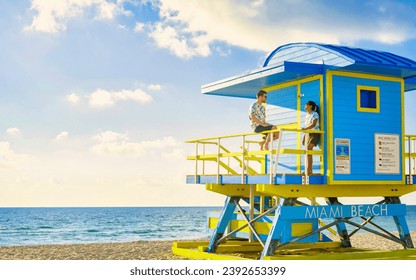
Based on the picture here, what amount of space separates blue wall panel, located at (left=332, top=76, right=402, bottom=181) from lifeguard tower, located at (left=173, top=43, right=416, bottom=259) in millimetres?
22

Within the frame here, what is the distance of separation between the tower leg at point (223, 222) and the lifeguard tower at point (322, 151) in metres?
0.02

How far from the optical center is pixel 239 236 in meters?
19.2

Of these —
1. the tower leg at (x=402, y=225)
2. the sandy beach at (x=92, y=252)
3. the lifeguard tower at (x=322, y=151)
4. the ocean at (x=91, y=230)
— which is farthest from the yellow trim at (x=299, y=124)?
the ocean at (x=91, y=230)

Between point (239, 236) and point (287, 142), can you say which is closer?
point (287, 142)

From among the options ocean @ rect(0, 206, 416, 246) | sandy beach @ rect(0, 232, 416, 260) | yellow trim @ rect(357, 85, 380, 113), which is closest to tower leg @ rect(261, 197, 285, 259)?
yellow trim @ rect(357, 85, 380, 113)

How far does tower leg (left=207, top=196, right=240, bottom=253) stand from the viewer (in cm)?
1819

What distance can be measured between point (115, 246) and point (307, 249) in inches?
257

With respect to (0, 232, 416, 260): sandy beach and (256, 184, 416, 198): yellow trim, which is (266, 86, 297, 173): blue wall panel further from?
(0, 232, 416, 260): sandy beach

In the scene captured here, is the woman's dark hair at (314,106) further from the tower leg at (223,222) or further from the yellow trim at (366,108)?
the tower leg at (223,222)

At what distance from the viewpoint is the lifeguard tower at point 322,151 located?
1606 cm

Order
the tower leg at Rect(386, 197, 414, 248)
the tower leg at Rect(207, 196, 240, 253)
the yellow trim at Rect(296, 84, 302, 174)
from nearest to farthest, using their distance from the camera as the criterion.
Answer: the yellow trim at Rect(296, 84, 302, 174) < the tower leg at Rect(386, 197, 414, 248) < the tower leg at Rect(207, 196, 240, 253)


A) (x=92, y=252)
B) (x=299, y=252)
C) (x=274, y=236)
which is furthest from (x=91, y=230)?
(x=274, y=236)
